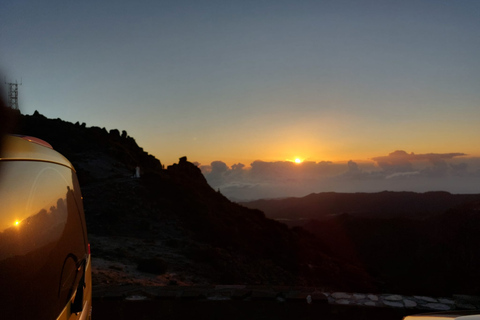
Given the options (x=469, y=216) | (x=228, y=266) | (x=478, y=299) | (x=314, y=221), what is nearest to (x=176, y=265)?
(x=228, y=266)

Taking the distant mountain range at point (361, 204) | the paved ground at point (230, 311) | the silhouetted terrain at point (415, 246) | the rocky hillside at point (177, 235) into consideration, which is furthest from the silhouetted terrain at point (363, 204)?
the paved ground at point (230, 311)

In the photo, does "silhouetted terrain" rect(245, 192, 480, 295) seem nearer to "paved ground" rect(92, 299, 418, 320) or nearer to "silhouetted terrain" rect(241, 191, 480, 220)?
"silhouetted terrain" rect(241, 191, 480, 220)

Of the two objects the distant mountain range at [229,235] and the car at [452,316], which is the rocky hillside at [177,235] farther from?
the car at [452,316]

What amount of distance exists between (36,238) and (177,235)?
26.5 metres

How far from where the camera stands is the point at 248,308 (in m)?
7.45

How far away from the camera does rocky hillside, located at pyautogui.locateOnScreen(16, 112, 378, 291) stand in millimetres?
19422

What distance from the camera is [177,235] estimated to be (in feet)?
91.4

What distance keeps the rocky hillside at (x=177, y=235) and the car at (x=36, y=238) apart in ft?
33.0

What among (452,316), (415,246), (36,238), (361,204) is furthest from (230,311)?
(361,204)

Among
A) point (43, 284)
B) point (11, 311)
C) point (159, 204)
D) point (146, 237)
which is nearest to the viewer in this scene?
point (11, 311)

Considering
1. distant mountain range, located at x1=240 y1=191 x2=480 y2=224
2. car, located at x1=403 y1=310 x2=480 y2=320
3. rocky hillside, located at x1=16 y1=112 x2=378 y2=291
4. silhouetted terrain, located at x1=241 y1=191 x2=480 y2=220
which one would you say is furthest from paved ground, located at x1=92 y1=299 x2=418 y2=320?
silhouetted terrain, located at x1=241 y1=191 x2=480 y2=220

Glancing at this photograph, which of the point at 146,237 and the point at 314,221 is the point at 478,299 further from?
the point at 314,221

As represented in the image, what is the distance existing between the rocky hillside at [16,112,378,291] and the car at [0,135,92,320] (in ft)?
33.0

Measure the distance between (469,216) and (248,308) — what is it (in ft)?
267
